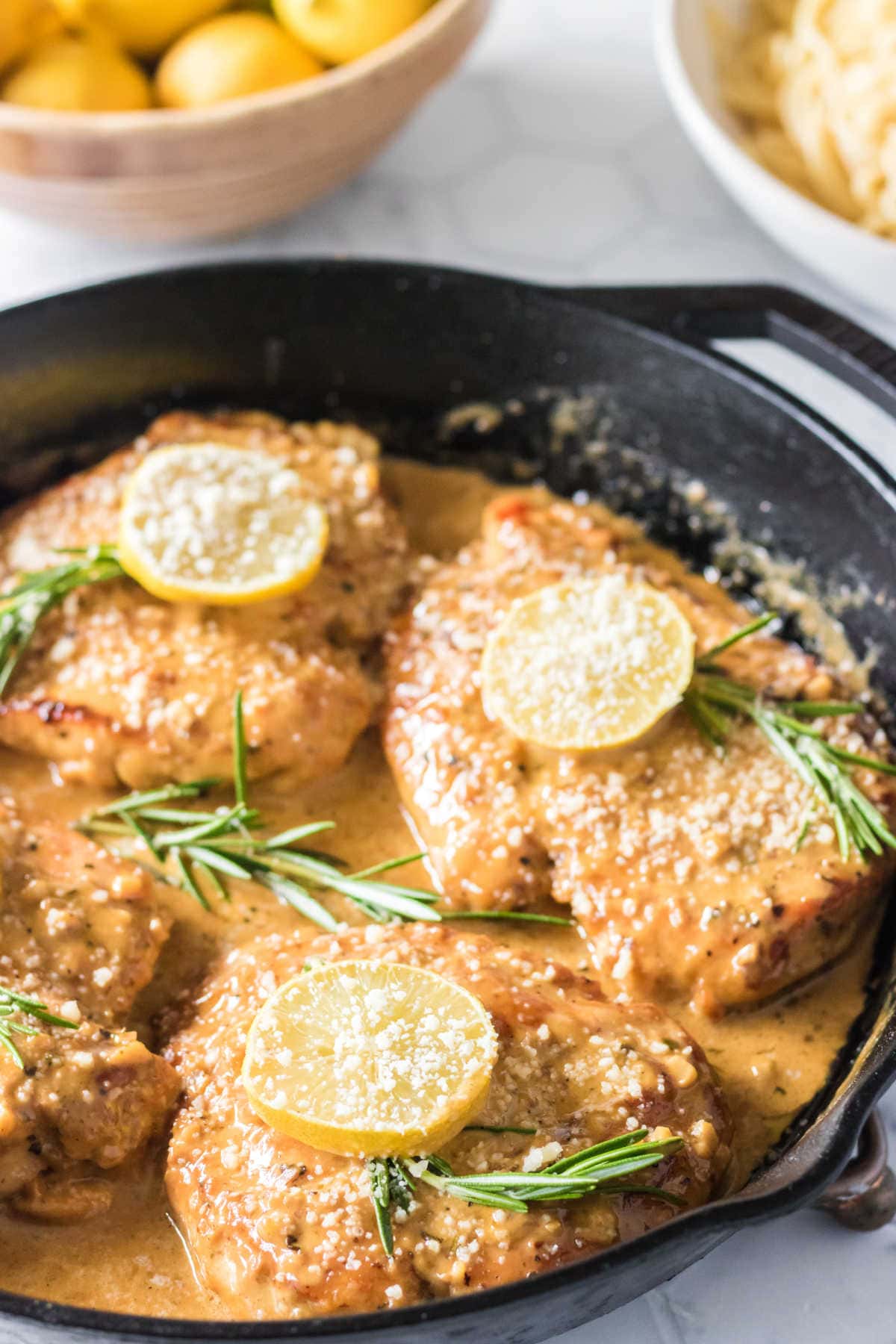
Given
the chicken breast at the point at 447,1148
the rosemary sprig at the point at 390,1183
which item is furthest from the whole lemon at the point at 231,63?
the rosemary sprig at the point at 390,1183

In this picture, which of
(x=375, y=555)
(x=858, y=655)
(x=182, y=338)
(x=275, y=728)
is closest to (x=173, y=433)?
(x=182, y=338)

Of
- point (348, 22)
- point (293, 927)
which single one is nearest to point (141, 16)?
point (348, 22)

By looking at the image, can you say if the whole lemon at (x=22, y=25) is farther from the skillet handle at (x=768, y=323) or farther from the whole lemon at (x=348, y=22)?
the skillet handle at (x=768, y=323)

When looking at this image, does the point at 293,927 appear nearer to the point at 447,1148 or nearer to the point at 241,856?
the point at 241,856

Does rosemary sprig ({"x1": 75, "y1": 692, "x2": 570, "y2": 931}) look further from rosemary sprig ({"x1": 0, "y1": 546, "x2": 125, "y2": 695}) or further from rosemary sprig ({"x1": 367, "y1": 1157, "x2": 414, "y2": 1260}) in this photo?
rosemary sprig ({"x1": 367, "y1": 1157, "x2": 414, "y2": 1260})

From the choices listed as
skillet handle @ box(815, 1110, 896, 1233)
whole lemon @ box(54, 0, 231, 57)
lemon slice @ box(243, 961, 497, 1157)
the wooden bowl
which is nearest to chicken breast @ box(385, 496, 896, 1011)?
skillet handle @ box(815, 1110, 896, 1233)

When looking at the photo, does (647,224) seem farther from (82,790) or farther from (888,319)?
(82,790)
